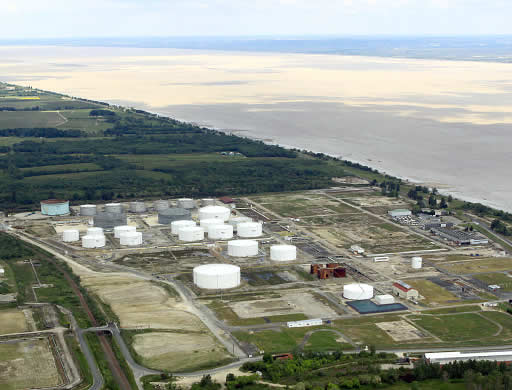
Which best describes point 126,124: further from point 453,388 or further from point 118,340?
point 453,388

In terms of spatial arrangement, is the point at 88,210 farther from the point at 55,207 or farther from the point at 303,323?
the point at 303,323

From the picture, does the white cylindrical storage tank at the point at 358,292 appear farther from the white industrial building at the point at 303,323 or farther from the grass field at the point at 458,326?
the white industrial building at the point at 303,323

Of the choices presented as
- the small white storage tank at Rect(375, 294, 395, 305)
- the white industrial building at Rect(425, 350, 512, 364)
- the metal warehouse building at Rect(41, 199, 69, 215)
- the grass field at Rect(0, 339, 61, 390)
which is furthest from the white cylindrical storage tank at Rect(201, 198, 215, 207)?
the white industrial building at Rect(425, 350, 512, 364)

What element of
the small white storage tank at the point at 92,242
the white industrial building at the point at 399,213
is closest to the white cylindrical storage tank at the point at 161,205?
the small white storage tank at the point at 92,242

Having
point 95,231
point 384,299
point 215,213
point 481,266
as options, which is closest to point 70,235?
point 95,231

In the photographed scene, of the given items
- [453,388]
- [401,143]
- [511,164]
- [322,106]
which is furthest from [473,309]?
[322,106]

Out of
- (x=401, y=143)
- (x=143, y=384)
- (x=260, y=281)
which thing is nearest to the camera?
(x=143, y=384)
